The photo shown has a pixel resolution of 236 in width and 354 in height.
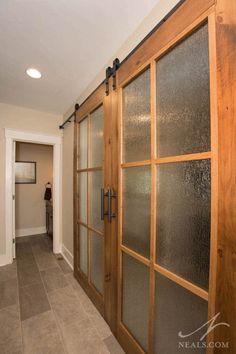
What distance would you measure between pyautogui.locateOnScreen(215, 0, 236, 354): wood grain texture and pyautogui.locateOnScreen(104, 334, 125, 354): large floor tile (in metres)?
0.97

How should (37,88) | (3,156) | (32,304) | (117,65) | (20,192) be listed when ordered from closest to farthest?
(117,65)
(32,304)
(37,88)
(3,156)
(20,192)

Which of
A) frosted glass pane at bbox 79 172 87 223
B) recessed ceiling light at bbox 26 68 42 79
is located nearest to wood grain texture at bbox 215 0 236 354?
frosted glass pane at bbox 79 172 87 223

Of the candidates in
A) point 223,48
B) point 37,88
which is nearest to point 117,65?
point 223,48

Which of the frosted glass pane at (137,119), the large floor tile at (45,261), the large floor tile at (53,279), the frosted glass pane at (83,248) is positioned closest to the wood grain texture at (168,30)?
the frosted glass pane at (137,119)

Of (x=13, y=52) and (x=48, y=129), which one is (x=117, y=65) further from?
(x=48, y=129)

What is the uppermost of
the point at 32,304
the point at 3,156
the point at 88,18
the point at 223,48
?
the point at 88,18

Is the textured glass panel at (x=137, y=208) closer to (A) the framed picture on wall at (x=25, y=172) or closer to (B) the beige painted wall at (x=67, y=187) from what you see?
(B) the beige painted wall at (x=67, y=187)

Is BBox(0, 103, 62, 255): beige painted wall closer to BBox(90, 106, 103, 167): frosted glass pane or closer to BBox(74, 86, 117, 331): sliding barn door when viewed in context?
BBox(74, 86, 117, 331): sliding barn door

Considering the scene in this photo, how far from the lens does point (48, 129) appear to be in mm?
2980

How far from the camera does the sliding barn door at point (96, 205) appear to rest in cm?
148

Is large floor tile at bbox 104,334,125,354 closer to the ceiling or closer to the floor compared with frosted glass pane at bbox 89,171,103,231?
closer to the floor

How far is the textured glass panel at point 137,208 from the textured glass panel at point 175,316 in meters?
0.23

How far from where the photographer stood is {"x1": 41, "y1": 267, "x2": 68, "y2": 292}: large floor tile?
6.95 ft

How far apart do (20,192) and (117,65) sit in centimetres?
374
